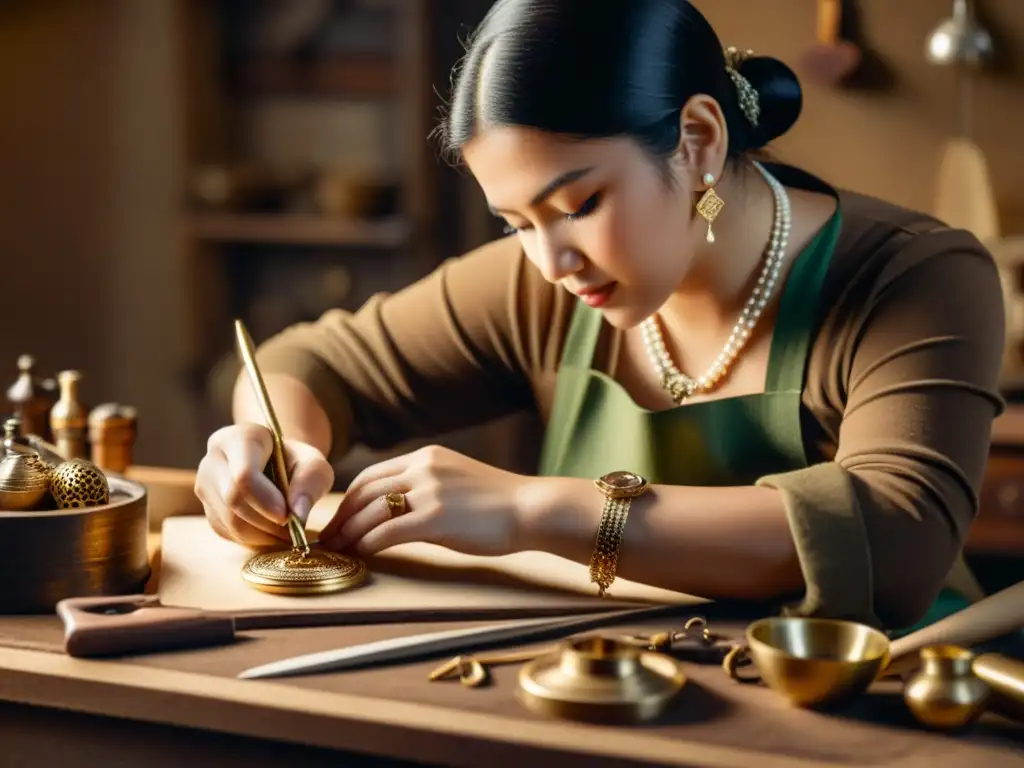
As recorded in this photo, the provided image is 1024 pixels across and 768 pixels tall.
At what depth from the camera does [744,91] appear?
173 centimetres

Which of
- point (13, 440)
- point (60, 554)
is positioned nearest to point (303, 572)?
point (60, 554)

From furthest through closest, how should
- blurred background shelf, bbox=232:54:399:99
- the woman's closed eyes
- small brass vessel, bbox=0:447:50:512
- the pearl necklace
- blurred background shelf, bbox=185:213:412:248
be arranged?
blurred background shelf, bbox=232:54:399:99 < blurred background shelf, bbox=185:213:412:248 < the pearl necklace < the woman's closed eyes < small brass vessel, bbox=0:447:50:512

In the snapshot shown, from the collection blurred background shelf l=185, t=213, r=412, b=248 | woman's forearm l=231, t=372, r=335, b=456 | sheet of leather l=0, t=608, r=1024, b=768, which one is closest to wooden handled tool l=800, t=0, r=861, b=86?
blurred background shelf l=185, t=213, r=412, b=248

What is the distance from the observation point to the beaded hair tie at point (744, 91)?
5.66 ft

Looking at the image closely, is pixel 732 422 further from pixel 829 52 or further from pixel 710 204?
pixel 829 52

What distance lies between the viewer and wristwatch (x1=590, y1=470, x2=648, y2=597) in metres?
1.46

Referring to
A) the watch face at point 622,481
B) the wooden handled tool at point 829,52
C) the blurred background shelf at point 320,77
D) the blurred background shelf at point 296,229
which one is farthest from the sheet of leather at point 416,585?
the blurred background shelf at point 320,77

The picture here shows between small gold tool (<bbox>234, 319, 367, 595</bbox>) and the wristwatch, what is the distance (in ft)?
0.83

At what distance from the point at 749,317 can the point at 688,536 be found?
1.46 feet

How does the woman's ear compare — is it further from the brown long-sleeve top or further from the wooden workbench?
the wooden workbench

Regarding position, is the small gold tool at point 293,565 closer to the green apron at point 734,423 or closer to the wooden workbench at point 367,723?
the wooden workbench at point 367,723

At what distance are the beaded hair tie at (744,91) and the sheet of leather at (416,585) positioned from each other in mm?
617

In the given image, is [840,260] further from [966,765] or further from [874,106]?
[874,106]

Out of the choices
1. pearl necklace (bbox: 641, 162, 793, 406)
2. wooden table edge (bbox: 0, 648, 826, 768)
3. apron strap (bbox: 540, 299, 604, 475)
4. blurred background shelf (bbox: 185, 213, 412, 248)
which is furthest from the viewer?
blurred background shelf (bbox: 185, 213, 412, 248)
